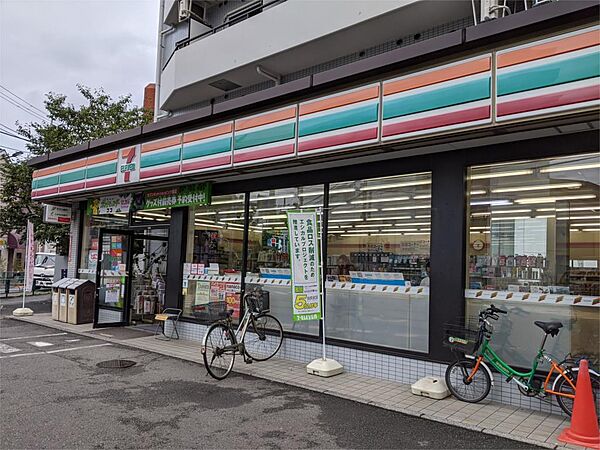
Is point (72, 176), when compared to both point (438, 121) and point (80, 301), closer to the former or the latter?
point (80, 301)

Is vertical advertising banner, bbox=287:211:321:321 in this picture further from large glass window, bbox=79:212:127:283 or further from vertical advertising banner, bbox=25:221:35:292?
vertical advertising banner, bbox=25:221:35:292

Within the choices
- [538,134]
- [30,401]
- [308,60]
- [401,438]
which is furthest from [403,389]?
[308,60]

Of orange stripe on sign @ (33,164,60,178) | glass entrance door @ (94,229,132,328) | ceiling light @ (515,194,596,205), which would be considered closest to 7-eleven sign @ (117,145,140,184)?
glass entrance door @ (94,229,132,328)

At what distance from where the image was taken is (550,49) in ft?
16.1

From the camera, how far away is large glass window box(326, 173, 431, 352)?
6887 mm

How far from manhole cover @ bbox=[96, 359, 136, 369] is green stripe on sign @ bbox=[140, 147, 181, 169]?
12.6 ft

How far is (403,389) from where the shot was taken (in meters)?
6.35

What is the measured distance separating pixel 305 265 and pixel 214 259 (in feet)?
10.1

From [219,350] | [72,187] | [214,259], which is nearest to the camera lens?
[219,350]

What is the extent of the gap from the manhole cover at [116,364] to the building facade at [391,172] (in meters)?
1.86

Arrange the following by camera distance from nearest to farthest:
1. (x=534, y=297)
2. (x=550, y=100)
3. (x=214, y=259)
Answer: (x=550, y=100) → (x=534, y=297) → (x=214, y=259)

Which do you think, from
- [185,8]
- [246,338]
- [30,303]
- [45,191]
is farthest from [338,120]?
[30,303]

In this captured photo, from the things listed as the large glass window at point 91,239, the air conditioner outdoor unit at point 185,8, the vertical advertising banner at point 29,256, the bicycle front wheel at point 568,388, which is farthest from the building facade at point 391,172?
the vertical advertising banner at point 29,256

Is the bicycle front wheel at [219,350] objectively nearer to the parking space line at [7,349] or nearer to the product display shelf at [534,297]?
the product display shelf at [534,297]
